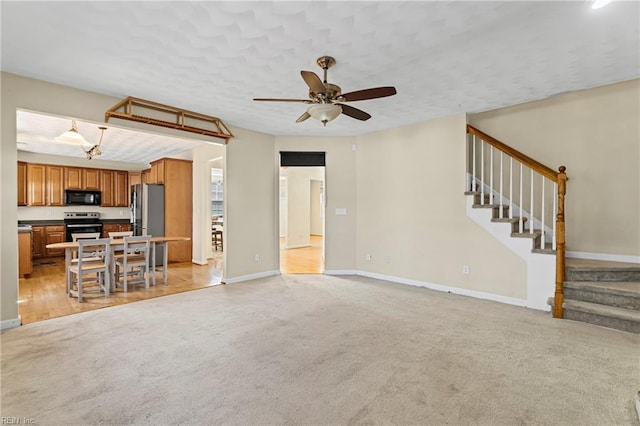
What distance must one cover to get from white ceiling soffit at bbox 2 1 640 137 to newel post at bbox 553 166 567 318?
1252 millimetres

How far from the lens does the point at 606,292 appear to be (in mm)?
3357

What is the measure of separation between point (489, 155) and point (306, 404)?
14.7 ft

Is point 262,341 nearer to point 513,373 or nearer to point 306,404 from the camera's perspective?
point 306,404

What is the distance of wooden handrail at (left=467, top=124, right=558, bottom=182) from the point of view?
375 cm

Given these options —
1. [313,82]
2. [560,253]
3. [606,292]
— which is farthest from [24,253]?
[606,292]

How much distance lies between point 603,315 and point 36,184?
10857 mm

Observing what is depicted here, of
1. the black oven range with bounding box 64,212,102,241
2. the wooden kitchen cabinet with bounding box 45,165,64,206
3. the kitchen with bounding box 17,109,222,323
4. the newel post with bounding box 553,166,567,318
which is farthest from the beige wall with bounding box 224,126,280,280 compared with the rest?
the wooden kitchen cabinet with bounding box 45,165,64,206

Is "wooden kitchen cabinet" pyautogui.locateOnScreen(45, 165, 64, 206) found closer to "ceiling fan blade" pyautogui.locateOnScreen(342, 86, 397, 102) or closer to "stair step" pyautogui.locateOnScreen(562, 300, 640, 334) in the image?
"ceiling fan blade" pyautogui.locateOnScreen(342, 86, 397, 102)

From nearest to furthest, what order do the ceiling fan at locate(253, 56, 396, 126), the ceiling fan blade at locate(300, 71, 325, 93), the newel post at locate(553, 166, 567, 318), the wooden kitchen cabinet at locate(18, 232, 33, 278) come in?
the ceiling fan blade at locate(300, 71, 325, 93), the ceiling fan at locate(253, 56, 396, 126), the newel post at locate(553, 166, 567, 318), the wooden kitchen cabinet at locate(18, 232, 33, 278)

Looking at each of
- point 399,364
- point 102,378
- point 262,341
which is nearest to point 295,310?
point 262,341

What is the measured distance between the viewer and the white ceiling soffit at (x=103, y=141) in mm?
4926

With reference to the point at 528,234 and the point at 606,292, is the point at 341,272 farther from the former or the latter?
the point at 606,292

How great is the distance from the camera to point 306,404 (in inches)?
78.0

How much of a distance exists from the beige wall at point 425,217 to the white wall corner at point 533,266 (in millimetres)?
85
